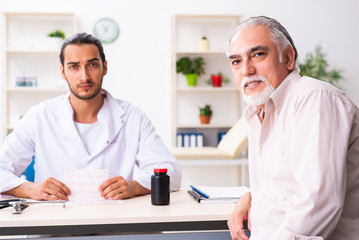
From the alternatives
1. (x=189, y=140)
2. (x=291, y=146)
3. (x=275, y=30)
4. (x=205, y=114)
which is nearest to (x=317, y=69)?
(x=205, y=114)

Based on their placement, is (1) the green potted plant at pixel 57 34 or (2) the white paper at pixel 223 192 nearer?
(2) the white paper at pixel 223 192

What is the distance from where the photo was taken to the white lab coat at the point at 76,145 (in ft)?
6.59

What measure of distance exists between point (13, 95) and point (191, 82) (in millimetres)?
2303

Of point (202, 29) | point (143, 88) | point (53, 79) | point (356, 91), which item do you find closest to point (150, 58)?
point (143, 88)

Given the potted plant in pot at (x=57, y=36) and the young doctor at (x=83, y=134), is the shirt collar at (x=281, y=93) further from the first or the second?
the potted plant in pot at (x=57, y=36)

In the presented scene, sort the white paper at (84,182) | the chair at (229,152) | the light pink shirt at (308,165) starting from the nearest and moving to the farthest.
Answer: the light pink shirt at (308,165), the white paper at (84,182), the chair at (229,152)

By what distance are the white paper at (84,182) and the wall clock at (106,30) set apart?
4.55 meters

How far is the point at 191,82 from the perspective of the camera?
5879 mm

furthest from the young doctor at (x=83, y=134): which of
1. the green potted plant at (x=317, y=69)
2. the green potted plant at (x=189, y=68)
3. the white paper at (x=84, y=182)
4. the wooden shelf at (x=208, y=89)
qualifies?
the green potted plant at (x=317, y=69)

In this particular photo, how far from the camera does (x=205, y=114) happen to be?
5.88 metres

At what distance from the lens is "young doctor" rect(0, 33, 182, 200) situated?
2010 millimetres

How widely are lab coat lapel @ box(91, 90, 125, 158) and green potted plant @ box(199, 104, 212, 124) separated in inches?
147

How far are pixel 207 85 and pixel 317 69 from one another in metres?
1.45

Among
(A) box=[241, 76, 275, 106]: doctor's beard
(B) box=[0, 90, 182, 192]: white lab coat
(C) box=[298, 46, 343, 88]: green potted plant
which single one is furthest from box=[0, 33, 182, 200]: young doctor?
(C) box=[298, 46, 343, 88]: green potted plant
